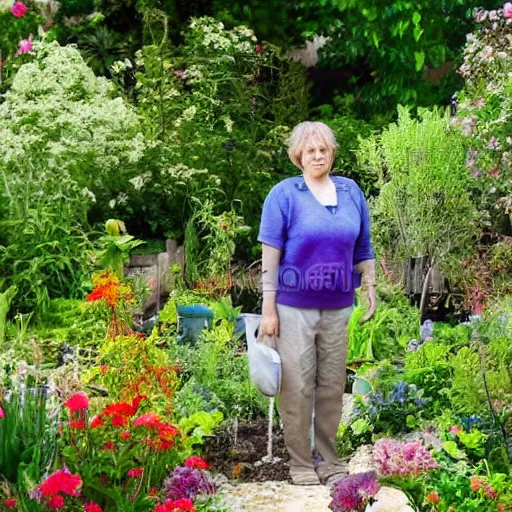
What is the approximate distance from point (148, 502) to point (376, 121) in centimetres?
789

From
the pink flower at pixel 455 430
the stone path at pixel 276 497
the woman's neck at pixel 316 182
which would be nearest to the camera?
the pink flower at pixel 455 430

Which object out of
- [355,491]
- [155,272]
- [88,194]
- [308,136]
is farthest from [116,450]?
[155,272]

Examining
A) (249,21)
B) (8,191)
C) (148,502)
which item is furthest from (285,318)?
(249,21)

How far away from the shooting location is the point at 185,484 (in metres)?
3.96

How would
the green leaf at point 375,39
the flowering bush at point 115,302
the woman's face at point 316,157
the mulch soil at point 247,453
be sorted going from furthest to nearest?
the green leaf at point 375,39, the flowering bush at point 115,302, the mulch soil at point 247,453, the woman's face at point 316,157

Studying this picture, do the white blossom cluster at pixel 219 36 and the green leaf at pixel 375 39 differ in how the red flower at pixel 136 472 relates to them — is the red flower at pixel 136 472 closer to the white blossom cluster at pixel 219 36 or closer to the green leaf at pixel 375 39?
the white blossom cluster at pixel 219 36

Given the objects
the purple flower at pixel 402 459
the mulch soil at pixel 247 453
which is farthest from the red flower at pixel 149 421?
the mulch soil at pixel 247 453

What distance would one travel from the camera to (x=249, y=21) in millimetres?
11859

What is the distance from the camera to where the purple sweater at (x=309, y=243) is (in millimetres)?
4879

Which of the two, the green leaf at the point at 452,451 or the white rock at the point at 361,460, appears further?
the white rock at the point at 361,460

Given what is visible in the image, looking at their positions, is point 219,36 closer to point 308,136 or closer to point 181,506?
point 308,136

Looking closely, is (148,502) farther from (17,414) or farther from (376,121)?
(376,121)

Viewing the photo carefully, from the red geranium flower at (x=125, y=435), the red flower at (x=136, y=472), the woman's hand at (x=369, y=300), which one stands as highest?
the woman's hand at (x=369, y=300)

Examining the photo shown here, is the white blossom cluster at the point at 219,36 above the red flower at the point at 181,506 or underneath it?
above
